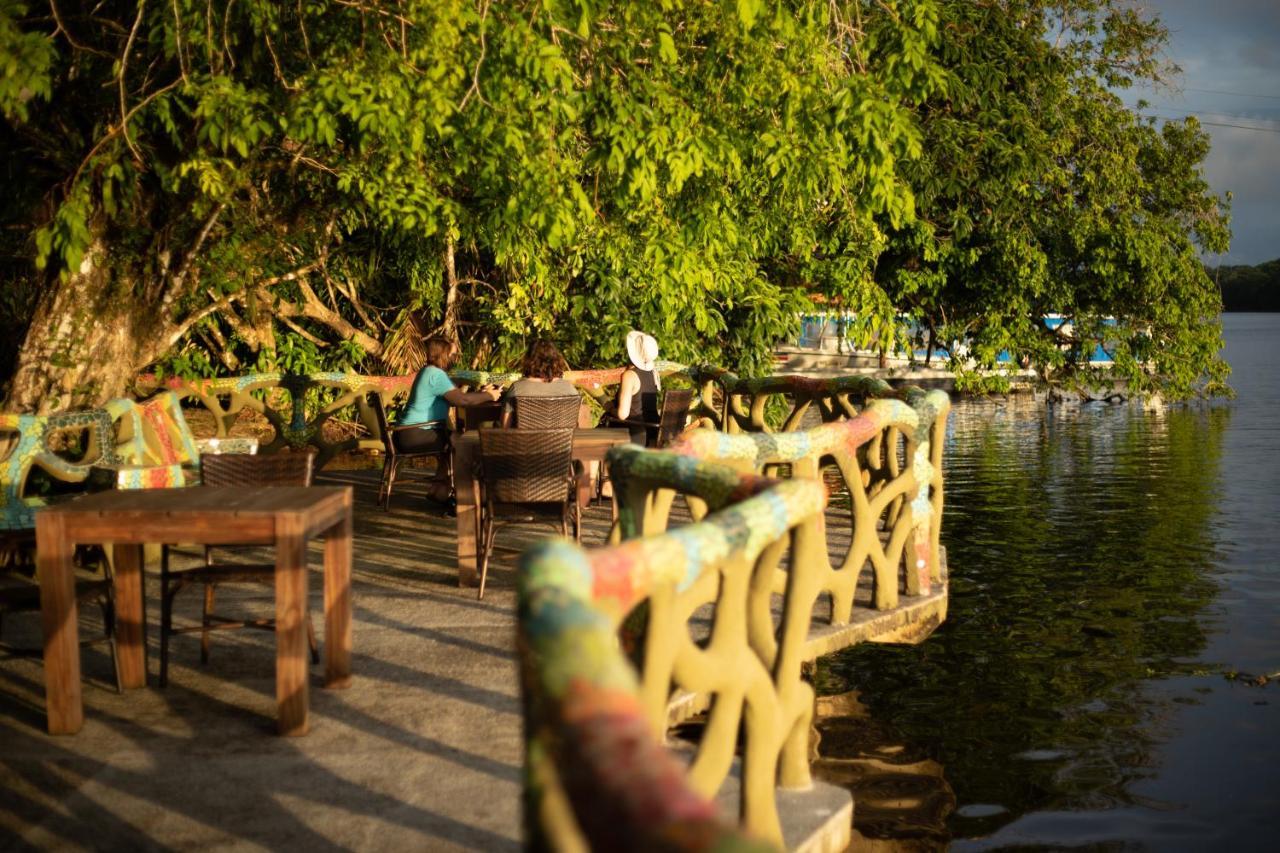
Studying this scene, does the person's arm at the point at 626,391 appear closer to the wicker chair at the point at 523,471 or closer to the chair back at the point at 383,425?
the chair back at the point at 383,425

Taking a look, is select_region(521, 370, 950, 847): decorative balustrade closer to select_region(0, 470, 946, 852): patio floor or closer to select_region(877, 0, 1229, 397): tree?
select_region(0, 470, 946, 852): patio floor

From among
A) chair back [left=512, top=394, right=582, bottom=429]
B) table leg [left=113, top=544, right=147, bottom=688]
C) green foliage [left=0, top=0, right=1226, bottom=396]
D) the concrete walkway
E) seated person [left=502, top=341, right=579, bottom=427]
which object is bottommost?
the concrete walkway

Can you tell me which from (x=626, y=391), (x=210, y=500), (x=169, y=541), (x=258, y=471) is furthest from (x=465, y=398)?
(x=169, y=541)

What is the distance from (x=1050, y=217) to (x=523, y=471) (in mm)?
20761

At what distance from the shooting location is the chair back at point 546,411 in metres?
9.31

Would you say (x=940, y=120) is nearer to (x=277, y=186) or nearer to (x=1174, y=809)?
(x=277, y=186)

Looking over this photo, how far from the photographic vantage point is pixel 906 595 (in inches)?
300

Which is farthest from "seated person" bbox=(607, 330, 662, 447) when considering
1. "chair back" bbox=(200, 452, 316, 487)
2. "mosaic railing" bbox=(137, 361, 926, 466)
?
"chair back" bbox=(200, 452, 316, 487)

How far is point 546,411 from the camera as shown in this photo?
934 cm

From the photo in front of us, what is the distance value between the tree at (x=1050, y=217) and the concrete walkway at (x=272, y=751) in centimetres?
1718

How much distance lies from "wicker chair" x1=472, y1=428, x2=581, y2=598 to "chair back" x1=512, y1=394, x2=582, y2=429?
1349 millimetres

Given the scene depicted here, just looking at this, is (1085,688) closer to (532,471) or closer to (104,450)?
(532,471)

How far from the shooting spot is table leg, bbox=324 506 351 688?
561cm

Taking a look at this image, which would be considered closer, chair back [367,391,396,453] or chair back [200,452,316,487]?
chair back [200,452,316,487]
